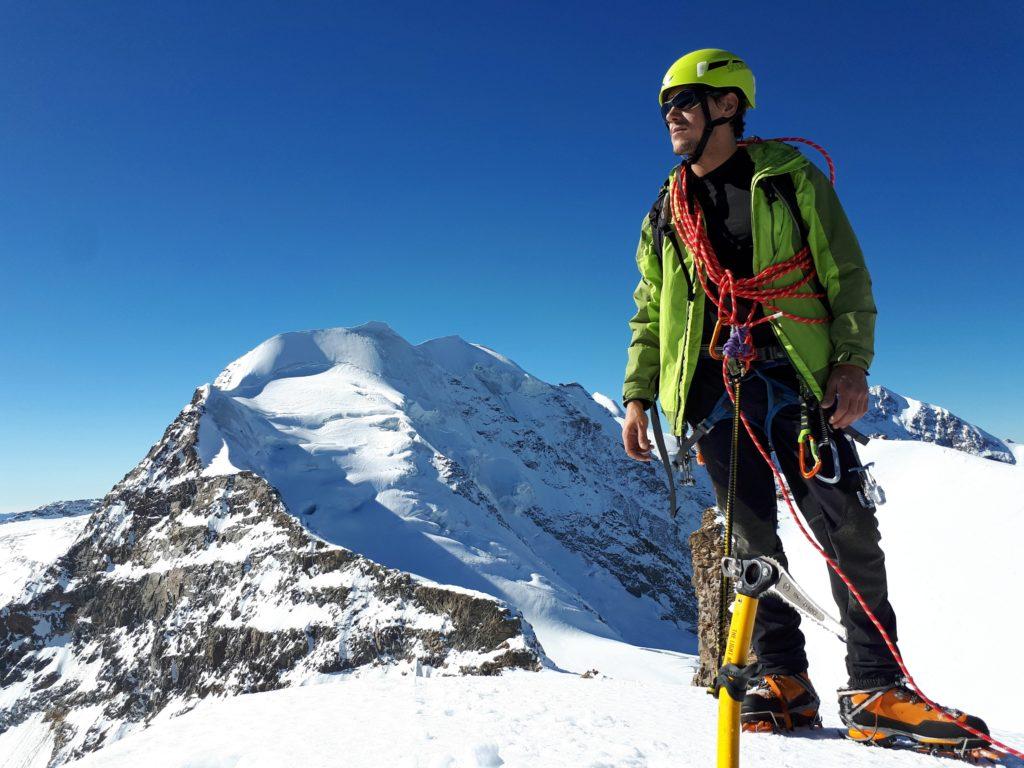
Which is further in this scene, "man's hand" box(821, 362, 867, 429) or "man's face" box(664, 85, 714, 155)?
"man's face" box(664, 85, 714, 155)

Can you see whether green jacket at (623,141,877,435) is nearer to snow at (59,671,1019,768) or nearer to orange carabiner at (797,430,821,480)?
orange carabiner at (797,430,821,480)

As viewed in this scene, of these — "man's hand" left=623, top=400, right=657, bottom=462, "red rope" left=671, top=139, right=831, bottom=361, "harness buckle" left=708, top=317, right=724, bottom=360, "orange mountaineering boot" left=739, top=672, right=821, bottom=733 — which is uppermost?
"red rope" left=671, top=139, right=831, bottom=361

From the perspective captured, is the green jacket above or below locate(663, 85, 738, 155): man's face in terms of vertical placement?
below

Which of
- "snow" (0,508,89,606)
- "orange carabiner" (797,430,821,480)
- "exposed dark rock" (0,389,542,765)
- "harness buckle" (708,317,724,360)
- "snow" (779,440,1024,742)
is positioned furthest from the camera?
"snow" (0,508,89,606)

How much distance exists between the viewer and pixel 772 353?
330cm

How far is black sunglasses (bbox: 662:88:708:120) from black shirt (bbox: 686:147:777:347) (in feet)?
1.29

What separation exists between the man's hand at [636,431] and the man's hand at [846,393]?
1.11 m

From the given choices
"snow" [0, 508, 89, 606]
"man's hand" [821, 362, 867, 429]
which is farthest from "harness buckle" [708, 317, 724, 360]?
"snow" [0, 508, 89, 606]

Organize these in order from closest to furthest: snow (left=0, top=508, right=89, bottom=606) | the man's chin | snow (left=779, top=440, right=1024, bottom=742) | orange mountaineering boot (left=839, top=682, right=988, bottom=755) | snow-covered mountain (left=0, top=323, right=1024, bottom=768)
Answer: orange mountaineering boot (left=839, top=682, right=988, bottom=755) → the man's chin → snow-covered mountain (left=0, top=323, right=1024, bottom=768) → snow (left=779, top=440, right=1024, bottom=742) → snow (left=0, top=508, right=89, bottom=606)

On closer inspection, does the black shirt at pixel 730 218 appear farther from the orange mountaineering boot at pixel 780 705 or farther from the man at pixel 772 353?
the orange mountaineering boot at pixel 780 705

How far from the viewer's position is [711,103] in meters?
3.44

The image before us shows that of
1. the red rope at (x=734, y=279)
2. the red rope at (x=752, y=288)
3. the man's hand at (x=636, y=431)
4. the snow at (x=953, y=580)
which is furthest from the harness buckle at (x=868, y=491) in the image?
the snow at (x=953, y=580)

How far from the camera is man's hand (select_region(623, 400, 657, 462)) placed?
3.84 metres

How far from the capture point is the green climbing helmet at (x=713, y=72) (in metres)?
3.37
